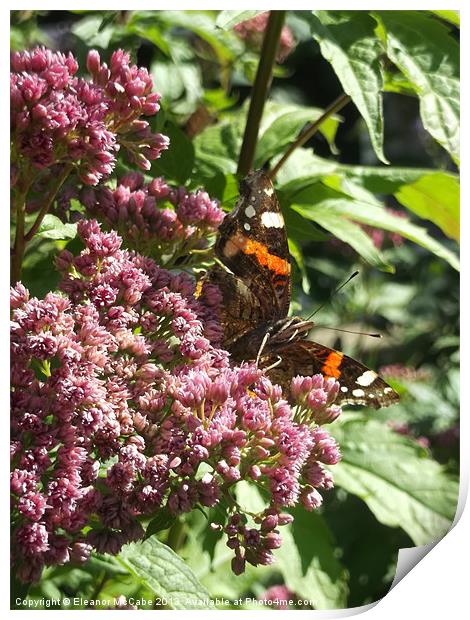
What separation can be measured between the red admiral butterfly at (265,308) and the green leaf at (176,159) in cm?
20

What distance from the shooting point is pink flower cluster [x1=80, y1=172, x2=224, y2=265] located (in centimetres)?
165

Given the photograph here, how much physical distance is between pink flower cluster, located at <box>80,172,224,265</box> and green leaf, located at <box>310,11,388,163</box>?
13.3 inches

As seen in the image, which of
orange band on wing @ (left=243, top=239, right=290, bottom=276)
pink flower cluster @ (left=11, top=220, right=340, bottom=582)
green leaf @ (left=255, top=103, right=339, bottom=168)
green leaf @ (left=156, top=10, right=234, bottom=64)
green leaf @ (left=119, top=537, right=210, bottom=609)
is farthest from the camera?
green leaf @ (left=156, top=10, right=234, bottom=64)

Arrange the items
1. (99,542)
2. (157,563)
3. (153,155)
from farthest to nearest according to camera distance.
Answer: (153,155) < (157,563) < (99,542)

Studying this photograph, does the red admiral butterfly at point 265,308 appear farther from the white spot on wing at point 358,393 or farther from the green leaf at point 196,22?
the green leaf at point 196,22

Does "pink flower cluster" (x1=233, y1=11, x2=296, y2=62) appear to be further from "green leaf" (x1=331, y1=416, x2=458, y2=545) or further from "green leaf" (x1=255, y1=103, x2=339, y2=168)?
"green leaf" (x1=331, y1=416, x2=458, y2=545)

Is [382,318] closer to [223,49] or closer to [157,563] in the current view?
[223,49]

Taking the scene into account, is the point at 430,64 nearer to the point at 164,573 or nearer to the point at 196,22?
the point at 196,22

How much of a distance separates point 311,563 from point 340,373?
518 mm

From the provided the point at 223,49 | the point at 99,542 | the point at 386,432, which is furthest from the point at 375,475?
the point at 223,49

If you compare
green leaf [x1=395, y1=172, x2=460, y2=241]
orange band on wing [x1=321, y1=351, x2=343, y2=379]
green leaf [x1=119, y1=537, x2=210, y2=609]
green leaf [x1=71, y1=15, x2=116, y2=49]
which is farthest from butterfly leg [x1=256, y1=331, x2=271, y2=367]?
green leaf [x1=71, y1=15, x2=116, y2=49]

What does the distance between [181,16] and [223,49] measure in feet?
0.79

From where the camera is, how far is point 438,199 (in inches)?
81.3

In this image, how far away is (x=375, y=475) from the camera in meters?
2.06
